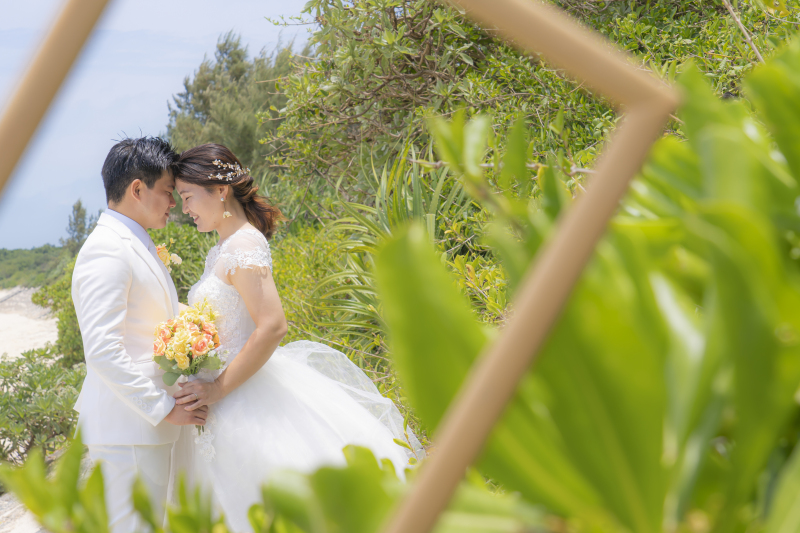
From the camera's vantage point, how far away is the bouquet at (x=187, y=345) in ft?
7.43

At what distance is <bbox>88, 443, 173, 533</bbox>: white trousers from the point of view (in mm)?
2268

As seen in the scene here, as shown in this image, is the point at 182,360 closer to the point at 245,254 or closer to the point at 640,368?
the point at 245,254

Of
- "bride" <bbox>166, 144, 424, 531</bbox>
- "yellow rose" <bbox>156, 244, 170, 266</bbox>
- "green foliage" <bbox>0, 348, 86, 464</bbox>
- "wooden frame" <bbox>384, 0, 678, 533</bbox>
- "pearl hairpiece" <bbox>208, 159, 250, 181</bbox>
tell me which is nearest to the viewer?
"wooden frame" <bbox>384, 0, 678, 533</bbox>

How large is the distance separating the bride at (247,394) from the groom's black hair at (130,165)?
0.13 m

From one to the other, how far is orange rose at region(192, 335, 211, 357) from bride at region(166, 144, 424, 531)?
8.3 inches

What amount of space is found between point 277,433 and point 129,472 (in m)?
0.67

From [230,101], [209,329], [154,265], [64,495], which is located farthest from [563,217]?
[230,101]

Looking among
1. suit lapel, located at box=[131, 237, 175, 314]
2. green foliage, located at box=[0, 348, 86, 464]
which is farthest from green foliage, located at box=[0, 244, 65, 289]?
suit lapel, located at box=[131, 237, 175, 314]

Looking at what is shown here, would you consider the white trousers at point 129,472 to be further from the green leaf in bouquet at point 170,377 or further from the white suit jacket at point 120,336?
the green leaf in bouquet at point 170,377

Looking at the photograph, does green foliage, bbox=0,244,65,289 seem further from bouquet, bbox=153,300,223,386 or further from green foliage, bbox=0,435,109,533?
green foliage, bbox=0,435,109,533

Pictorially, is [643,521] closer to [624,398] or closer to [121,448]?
[624,398]

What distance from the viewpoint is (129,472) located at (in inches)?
92.6

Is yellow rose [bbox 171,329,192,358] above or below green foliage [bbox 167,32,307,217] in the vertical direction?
above

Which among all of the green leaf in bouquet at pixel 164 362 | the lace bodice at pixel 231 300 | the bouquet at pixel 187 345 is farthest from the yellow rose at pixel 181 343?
the lace bodice at pixel 231 300
